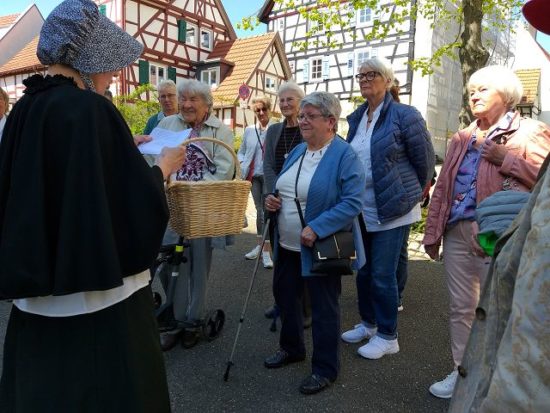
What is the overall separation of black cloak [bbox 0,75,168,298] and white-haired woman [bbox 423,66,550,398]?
1.86 meters

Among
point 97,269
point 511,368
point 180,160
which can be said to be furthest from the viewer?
point 180,160

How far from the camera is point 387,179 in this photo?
3.27m

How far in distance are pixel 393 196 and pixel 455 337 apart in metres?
1.02

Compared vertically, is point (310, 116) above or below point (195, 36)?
below

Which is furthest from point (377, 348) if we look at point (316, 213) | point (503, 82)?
point (503, 82)

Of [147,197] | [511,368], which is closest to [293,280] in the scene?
[147,197]

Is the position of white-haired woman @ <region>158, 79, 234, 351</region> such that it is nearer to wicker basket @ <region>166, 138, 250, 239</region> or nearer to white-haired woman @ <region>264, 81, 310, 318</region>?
wicker basket @ <region>166, 138, 250, 239</region>

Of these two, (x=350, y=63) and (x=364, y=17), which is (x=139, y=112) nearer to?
(x=350, y=63)

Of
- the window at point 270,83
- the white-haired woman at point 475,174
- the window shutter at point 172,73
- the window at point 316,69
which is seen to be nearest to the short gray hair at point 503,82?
the white-haired woman at point 475,174

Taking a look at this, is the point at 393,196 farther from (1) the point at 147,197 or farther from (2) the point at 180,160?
(1) the point at 147,197

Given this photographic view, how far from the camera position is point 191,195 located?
9.03ft

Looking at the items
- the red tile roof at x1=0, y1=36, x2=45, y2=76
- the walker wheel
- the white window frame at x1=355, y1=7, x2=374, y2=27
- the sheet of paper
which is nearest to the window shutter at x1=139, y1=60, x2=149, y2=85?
the red tile roof at x1=0, y1=36, x2=45, y2=76

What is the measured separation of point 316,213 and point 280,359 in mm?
1166

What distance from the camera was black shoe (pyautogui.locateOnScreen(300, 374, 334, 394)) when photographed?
9.64ft
